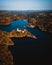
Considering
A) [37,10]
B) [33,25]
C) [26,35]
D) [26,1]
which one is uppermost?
[26,1]

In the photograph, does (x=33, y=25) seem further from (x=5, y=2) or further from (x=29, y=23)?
(x=5, y=2)

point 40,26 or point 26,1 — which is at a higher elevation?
point 26,1

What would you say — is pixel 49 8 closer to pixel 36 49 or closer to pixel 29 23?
pixel 29 23

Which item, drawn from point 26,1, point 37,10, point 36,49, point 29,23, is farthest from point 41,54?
point 26,1

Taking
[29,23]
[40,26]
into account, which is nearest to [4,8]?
[29,23]

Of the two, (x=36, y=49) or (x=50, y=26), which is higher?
(x=50, y=26)

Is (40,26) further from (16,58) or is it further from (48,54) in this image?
(16,58)

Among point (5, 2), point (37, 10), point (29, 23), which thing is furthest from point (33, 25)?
point (5, 2)

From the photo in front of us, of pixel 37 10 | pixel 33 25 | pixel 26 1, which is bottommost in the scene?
pixel 33 25
